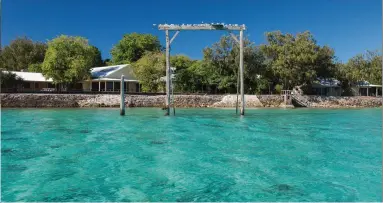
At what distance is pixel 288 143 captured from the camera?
12930mm

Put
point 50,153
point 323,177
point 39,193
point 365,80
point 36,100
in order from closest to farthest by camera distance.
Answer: point 39,193 < point 323,177 < point 50,153 < point 36,100 < point 365,80

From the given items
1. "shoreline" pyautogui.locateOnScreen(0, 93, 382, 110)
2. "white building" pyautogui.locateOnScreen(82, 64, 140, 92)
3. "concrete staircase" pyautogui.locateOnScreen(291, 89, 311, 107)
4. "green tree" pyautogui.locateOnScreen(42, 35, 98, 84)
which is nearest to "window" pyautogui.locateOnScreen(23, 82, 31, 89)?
"green tree" pyautogui.locateOnScreen(42, 35, 98, 84)

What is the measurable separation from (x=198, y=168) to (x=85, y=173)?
2768 millimetres

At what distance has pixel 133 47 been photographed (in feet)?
207

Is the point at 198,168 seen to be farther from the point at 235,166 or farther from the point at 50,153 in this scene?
the point at 50,153

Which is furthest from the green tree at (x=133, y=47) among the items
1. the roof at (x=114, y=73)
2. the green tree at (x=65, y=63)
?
the green tree at (x=65, y=63)

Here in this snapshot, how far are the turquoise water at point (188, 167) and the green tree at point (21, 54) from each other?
45831 millimetres

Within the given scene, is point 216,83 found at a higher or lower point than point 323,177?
higher

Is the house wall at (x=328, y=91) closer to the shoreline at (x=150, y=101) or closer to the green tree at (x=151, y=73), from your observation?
the shoreline at (x=150, y=101)

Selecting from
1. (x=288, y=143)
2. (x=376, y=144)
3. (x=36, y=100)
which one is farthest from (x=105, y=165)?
(x=36, y=100)

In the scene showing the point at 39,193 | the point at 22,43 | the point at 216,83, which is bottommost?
the point at 39,193

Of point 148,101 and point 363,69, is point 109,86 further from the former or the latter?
point 363,69

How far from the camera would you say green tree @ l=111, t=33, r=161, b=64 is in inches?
2475

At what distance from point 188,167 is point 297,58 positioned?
3575cm
